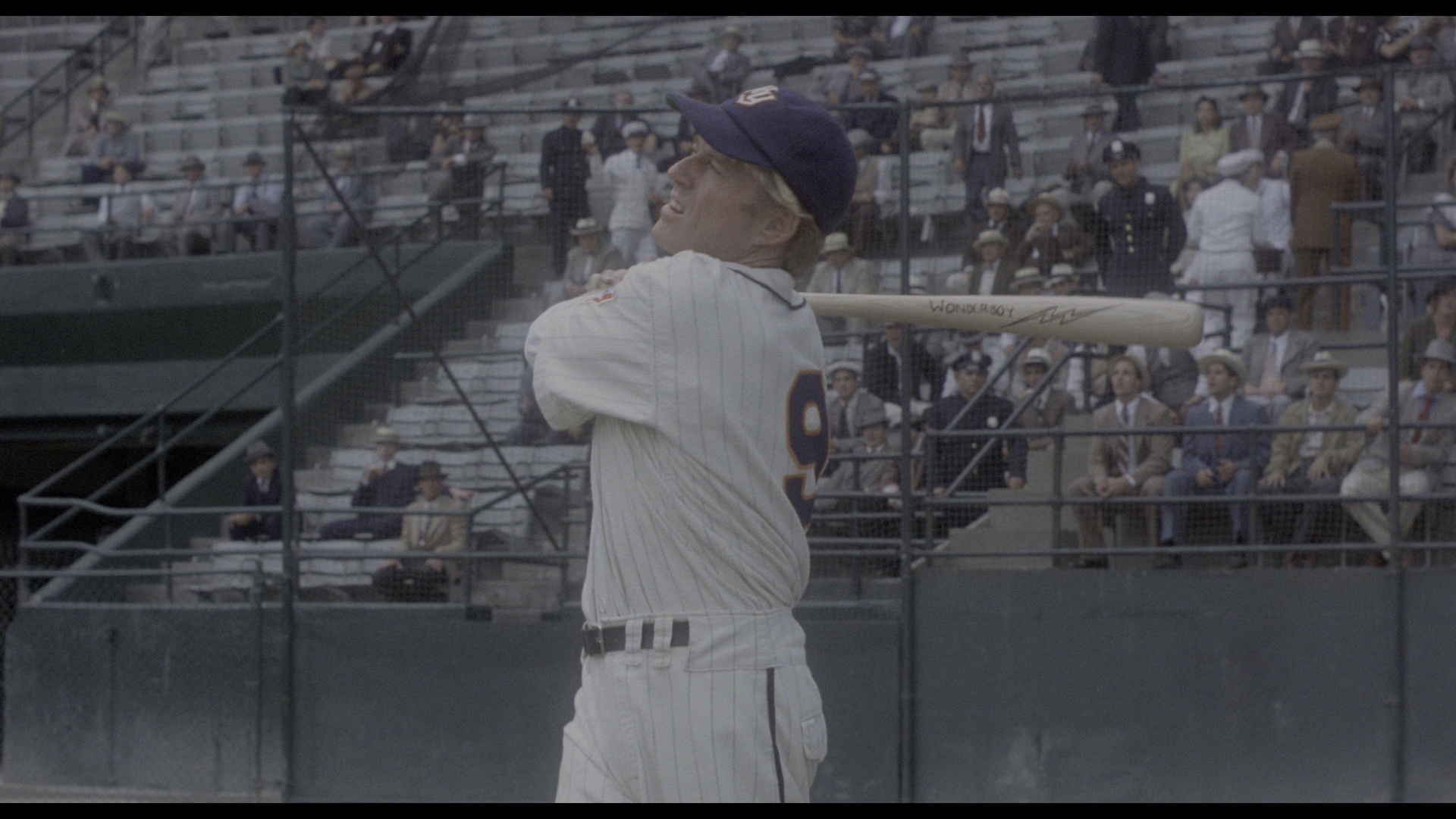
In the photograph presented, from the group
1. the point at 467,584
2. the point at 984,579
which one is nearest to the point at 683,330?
the point at 984,579

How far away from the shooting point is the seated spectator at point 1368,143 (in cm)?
951

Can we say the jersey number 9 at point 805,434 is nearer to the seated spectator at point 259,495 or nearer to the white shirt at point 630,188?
the white shirt at point 630,188

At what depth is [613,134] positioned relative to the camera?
9.95m

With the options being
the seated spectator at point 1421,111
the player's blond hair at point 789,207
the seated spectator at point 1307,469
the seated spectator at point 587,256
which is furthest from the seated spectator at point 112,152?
the player's blond hair at point 789,207

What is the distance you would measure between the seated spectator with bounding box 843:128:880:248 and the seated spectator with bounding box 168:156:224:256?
7.22 m

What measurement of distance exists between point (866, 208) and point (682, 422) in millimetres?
7120

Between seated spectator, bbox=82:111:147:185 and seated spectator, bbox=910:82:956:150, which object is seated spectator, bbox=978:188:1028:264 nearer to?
seated spectator, bbox=910:82:956:150

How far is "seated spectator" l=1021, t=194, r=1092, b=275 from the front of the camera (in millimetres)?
9391

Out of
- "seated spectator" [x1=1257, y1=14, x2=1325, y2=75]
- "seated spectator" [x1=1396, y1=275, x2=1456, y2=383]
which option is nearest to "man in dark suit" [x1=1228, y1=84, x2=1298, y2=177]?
"seated spectator" [x1=1396, y1=275, x2=1456, y2=383]

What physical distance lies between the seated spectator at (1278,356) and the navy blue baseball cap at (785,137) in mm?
6703

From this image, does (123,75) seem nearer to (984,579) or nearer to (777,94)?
(984,579)

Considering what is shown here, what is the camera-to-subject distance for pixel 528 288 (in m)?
10.2

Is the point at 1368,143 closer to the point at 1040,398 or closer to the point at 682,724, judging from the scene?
the point at 1040,398
